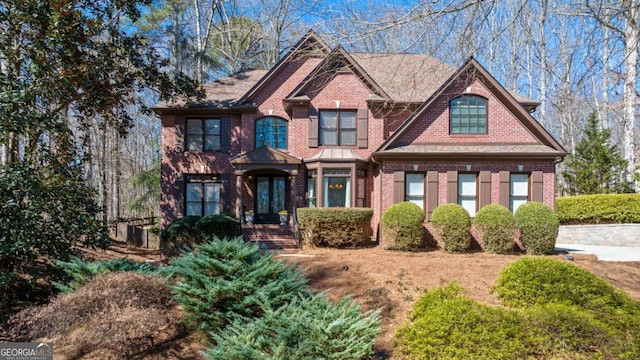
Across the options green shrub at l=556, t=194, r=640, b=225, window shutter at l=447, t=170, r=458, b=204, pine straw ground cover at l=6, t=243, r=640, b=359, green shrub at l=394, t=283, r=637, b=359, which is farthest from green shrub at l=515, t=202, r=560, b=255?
green shrub at l=394, t=283, r=637, b=359

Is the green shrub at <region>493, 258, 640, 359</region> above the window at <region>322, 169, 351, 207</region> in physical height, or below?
below

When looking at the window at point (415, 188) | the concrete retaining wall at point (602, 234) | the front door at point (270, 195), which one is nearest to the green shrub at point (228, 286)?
the window at point (415, 188)

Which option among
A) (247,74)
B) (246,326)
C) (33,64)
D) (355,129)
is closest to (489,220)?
(355,129)

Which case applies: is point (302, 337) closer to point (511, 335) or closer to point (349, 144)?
point (511, 335)

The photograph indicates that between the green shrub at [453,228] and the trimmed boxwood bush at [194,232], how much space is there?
703 centimetres

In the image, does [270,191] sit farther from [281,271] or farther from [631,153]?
[631,153]

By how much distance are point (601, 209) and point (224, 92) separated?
56.1ft

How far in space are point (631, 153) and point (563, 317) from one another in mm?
17001

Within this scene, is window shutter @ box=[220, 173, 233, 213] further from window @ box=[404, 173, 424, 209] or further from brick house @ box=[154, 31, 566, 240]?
window @ box=[404, 173, 424, 209]

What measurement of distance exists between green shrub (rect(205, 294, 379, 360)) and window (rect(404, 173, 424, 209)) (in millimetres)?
8854

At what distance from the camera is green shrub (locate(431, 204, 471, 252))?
11.4m

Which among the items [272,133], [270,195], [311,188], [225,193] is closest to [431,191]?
[311,188]

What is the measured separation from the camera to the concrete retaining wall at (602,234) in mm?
15234

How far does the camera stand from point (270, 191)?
16.2 metres
